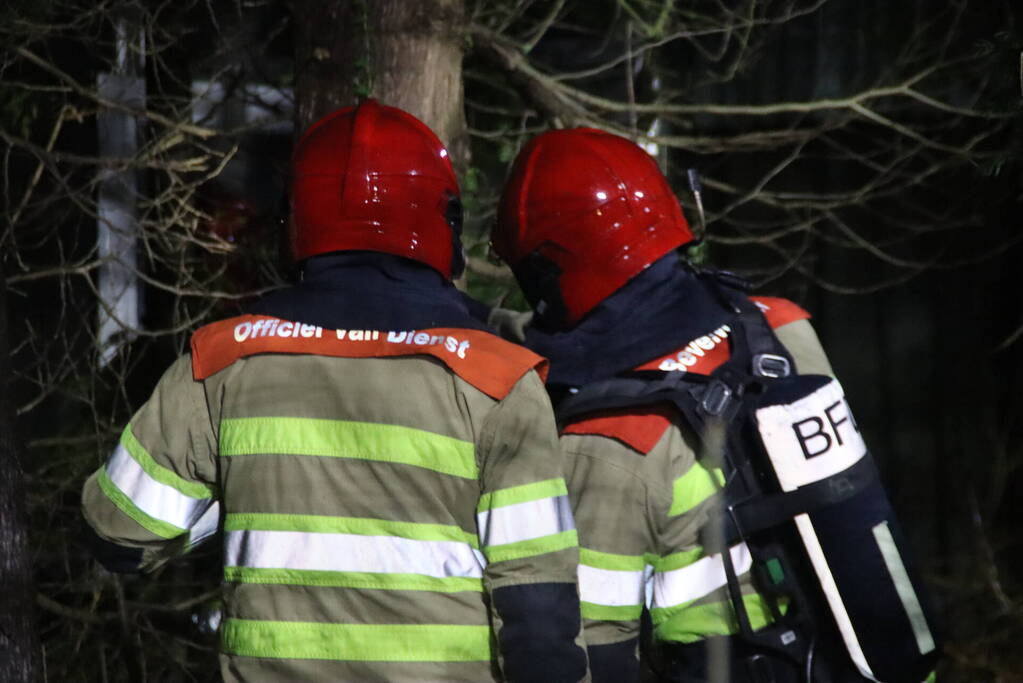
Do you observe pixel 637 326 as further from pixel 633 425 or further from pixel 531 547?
pixel 531 547

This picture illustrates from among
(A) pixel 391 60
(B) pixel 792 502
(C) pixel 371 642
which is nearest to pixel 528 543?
(C) pixel 371 642

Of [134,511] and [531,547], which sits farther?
[134,511]

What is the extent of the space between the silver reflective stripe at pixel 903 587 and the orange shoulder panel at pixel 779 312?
54 centimetres

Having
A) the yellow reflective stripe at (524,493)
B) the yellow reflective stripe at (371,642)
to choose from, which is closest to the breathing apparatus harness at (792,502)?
the yellow reflective stripe at (524,493)

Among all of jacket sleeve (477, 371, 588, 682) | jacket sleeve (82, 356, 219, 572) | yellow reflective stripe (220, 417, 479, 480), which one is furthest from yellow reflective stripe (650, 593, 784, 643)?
jacket sleeve (82, 356, 219, 572)

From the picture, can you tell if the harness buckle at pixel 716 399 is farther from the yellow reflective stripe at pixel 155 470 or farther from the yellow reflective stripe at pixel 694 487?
the yellow reflective stripe at pixel 155 470

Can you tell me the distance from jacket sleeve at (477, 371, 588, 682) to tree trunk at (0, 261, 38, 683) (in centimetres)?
116

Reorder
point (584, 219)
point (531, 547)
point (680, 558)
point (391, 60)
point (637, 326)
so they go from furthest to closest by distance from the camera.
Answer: point (391, 60)
point (584, 219)
point (637, 326)
point (680, 558)
point (531, 547)

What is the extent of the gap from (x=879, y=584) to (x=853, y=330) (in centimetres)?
318

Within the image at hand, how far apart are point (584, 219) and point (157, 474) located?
1081 mm

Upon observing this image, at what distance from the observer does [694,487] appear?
2156 millimetres

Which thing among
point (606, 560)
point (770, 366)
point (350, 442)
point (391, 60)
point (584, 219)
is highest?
point (391, 60)

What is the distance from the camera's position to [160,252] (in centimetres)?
438

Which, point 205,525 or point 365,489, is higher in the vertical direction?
point 365,489
